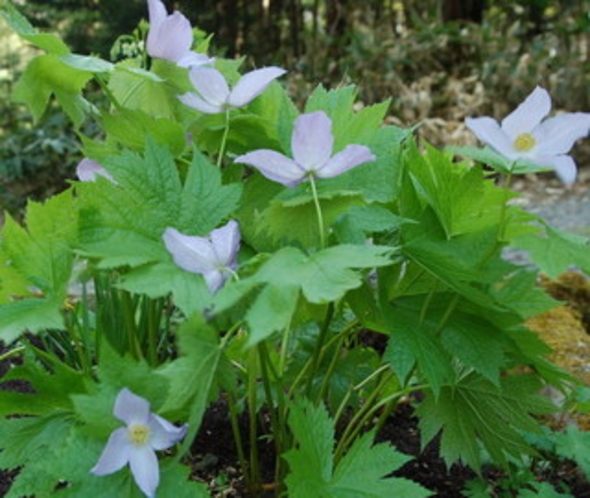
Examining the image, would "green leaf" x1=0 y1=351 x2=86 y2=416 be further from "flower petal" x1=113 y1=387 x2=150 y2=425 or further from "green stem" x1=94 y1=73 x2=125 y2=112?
"green stem" x1=94 y1=73 x2=125 y2=112

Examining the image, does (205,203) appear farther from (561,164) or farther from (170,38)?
(561,164)

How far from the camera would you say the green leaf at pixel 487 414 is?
142cm

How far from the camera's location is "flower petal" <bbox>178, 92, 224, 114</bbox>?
124 cm

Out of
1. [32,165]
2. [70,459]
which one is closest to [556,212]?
[32,165]

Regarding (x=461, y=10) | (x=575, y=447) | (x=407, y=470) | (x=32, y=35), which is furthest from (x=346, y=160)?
(x=461, y=10)

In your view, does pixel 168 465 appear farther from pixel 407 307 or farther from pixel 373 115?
pixel 373 115

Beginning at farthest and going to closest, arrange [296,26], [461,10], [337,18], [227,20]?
[296,26] < [227,20] < [337,18] < [461,10]

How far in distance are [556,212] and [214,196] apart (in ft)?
18.0

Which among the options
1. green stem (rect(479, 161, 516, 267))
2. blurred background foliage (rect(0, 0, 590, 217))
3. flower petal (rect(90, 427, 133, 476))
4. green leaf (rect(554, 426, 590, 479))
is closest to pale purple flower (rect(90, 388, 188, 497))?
flower petal (rect(90, 427, 133, 476))

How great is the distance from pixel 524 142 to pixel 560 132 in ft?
0.16

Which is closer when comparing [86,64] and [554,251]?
[554,251]

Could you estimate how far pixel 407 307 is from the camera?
1.30m

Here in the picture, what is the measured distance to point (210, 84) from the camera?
1.24m

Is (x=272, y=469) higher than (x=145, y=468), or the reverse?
(x=145, y=468)
